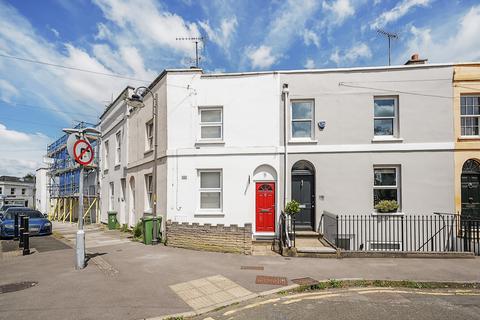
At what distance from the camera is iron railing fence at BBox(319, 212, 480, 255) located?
35.8ft

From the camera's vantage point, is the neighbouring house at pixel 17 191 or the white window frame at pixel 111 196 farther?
the neighbouring house at pixel 17 191

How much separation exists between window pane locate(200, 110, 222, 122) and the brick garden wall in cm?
479

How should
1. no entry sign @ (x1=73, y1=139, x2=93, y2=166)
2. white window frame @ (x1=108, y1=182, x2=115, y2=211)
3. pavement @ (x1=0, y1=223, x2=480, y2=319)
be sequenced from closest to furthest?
pavement @ (x1=0, y1=223, x2=480, y2=319) < no entry sign @ (x1=73, y1=139, x2=93, y2=166) < white window frame @ (x1=108, y1=182, x2=115, y2=211)

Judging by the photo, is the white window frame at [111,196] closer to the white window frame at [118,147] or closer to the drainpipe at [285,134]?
the white window frame at [118,147]

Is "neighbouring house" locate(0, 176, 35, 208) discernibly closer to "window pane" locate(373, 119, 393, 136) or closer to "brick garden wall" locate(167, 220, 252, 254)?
"brick garden wall" locate(167, 220, 252, 254)

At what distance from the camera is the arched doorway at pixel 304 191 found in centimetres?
1180

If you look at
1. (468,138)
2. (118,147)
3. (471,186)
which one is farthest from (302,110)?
(118,147)

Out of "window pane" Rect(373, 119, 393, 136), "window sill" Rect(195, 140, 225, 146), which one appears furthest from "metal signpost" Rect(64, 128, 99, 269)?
"window pane" Rect(373, 119, 393, 136)

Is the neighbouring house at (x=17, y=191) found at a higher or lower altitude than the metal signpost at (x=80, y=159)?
lower

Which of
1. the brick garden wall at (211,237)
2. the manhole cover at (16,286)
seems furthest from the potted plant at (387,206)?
the manhole cover at (16,286)

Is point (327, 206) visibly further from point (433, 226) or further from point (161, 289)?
point (161, 289)

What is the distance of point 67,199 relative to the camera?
28.2 m

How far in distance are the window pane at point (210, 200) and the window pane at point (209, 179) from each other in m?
0.36

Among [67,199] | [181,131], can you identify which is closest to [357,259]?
[181,131]
